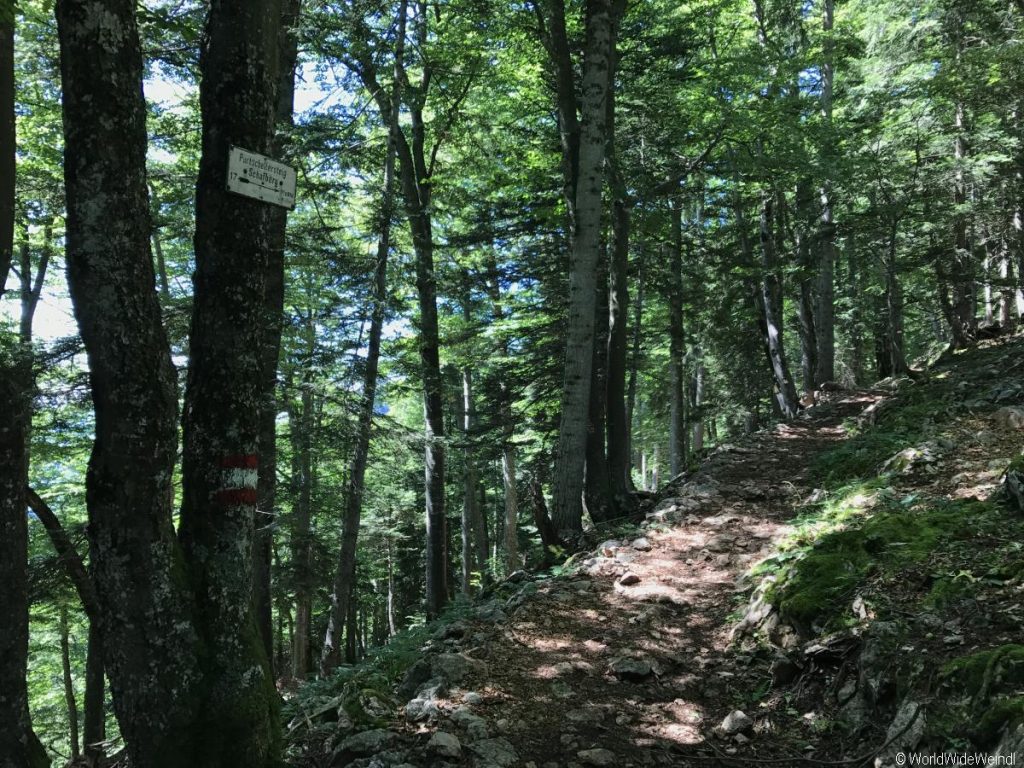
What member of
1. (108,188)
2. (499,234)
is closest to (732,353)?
(499,234)

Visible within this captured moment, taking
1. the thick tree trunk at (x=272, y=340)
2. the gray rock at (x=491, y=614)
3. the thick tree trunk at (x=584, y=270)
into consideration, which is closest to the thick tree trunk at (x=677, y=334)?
the thick tree trunk at (x=584, y=270)

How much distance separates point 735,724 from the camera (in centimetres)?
365

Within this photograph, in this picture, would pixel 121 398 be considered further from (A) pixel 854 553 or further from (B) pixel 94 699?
(B) pixel 94 699

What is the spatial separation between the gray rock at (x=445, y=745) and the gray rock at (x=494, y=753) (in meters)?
0.10

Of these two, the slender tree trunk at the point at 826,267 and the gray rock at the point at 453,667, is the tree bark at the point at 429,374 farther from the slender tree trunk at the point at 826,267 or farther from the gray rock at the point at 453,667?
the slender tree trunk at the point at 826,267

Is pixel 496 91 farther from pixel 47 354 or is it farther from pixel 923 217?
pixel 47 354

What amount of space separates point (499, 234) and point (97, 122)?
1032 cm

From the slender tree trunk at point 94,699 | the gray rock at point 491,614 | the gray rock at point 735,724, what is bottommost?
the slender tree trunk at point 94,699

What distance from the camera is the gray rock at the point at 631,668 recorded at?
14.4 ft

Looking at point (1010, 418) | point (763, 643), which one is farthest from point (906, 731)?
point (1010, 418)

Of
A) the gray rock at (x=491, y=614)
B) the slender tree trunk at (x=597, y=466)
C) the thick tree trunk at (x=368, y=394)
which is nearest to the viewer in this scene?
the gray rock at (x=491, y=614)

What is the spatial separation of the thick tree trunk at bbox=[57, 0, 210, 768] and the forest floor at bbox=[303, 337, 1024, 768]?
4.04 ft

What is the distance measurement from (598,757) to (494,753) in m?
0.57

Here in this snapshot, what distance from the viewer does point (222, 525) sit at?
301 cm
